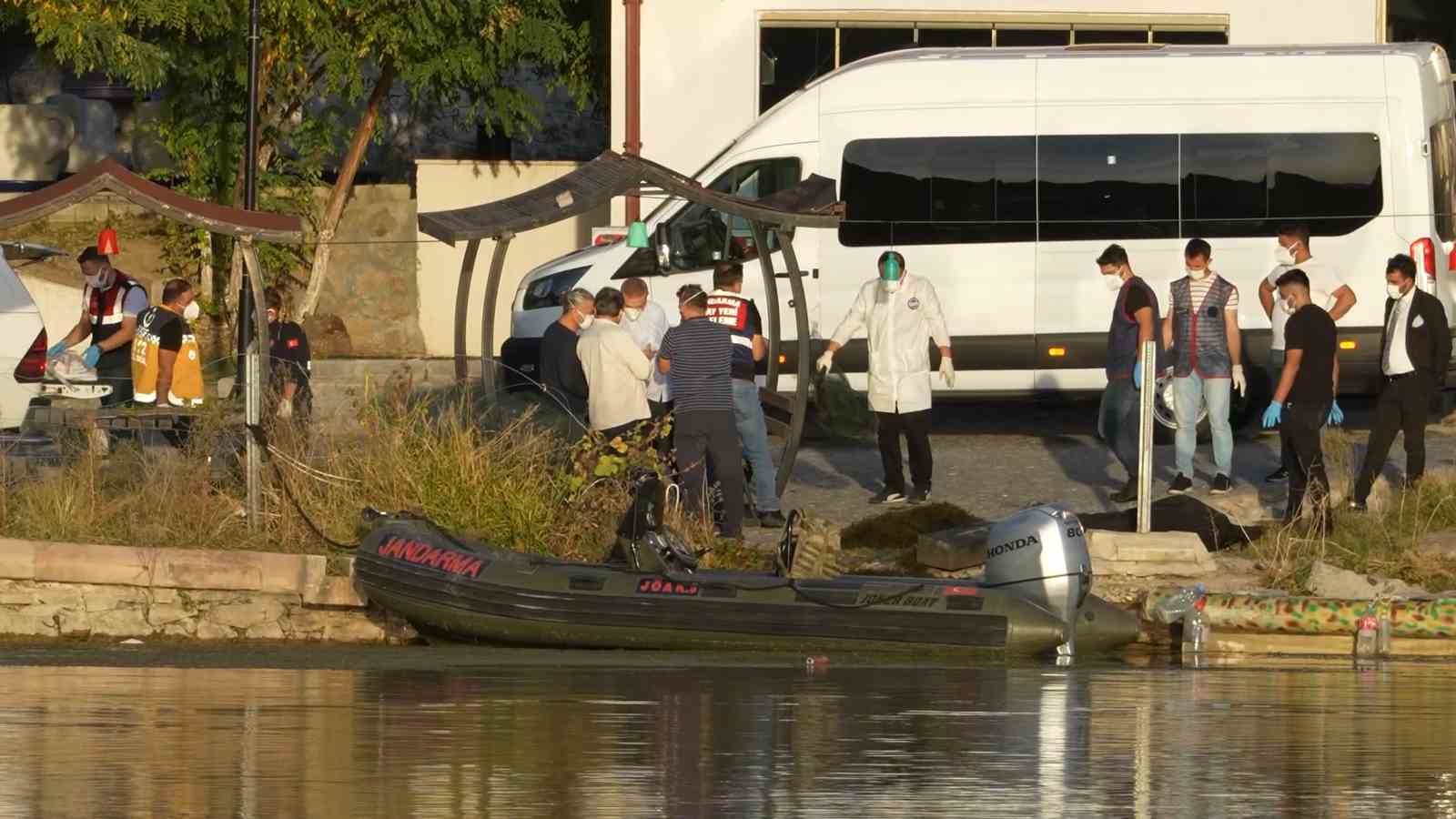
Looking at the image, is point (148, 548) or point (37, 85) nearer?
point (148, 548)

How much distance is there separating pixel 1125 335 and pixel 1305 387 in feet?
5.68

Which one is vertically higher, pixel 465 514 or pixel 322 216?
pixel 322 216

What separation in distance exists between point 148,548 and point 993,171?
27.2 ft

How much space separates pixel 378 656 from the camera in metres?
14.6

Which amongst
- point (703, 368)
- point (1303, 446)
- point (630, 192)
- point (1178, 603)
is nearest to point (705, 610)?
point (703, 368)

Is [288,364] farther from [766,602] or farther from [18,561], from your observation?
[766,602]

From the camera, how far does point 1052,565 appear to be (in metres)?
14.1

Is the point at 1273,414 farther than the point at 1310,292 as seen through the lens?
No

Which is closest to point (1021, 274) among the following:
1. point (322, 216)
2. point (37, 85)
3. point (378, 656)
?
point (378, 656)

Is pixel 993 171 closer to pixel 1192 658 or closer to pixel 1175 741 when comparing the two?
pixel 1192 658

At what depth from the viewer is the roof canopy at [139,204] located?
16.5 metres

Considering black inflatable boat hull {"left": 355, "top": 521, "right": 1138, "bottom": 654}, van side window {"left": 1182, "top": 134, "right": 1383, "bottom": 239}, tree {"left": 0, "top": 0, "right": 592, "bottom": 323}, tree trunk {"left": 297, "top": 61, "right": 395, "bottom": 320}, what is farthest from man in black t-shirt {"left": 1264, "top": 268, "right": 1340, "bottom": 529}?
tree trunk {"left": 297, "top": 61, "right": 395, "bottom": 320}

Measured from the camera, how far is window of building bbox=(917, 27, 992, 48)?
2620cm

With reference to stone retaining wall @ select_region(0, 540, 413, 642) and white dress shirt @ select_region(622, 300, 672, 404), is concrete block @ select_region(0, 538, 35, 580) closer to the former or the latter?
stone retaining wall @ select_region(0, 540, 413, 642)
